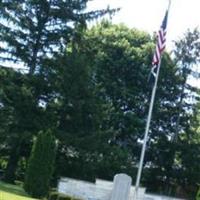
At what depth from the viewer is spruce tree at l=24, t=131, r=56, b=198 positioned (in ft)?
90.2

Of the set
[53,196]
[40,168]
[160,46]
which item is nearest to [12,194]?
[40,168]

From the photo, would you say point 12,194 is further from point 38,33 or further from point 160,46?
point 38,33

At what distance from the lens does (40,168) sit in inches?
1086

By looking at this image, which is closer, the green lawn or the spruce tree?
the green lawn

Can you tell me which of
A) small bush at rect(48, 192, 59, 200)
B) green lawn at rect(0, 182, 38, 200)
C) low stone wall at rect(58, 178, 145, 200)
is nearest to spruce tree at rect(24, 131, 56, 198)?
green lawn at rect(0, 182, 38, 200)

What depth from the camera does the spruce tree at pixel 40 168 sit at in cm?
2748

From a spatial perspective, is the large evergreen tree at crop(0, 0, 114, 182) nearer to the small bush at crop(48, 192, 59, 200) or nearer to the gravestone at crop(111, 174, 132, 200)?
the small bush at crop(48, 192, 59, 200)

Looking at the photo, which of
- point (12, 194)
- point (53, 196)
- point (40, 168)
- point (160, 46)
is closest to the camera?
point (12, 194)

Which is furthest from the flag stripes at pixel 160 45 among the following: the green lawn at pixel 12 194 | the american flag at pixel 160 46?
the green lawn at pixel 12 194

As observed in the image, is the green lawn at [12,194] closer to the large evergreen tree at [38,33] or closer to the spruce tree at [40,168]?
the spruce tree at [40,168]

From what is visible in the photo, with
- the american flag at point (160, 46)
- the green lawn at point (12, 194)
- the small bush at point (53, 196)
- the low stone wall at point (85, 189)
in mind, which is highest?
the american flag at point (160, 46)

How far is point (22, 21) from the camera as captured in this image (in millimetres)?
40531

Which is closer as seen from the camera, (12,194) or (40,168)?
(12,194)

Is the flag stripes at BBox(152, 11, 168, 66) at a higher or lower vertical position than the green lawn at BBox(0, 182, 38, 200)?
higher
